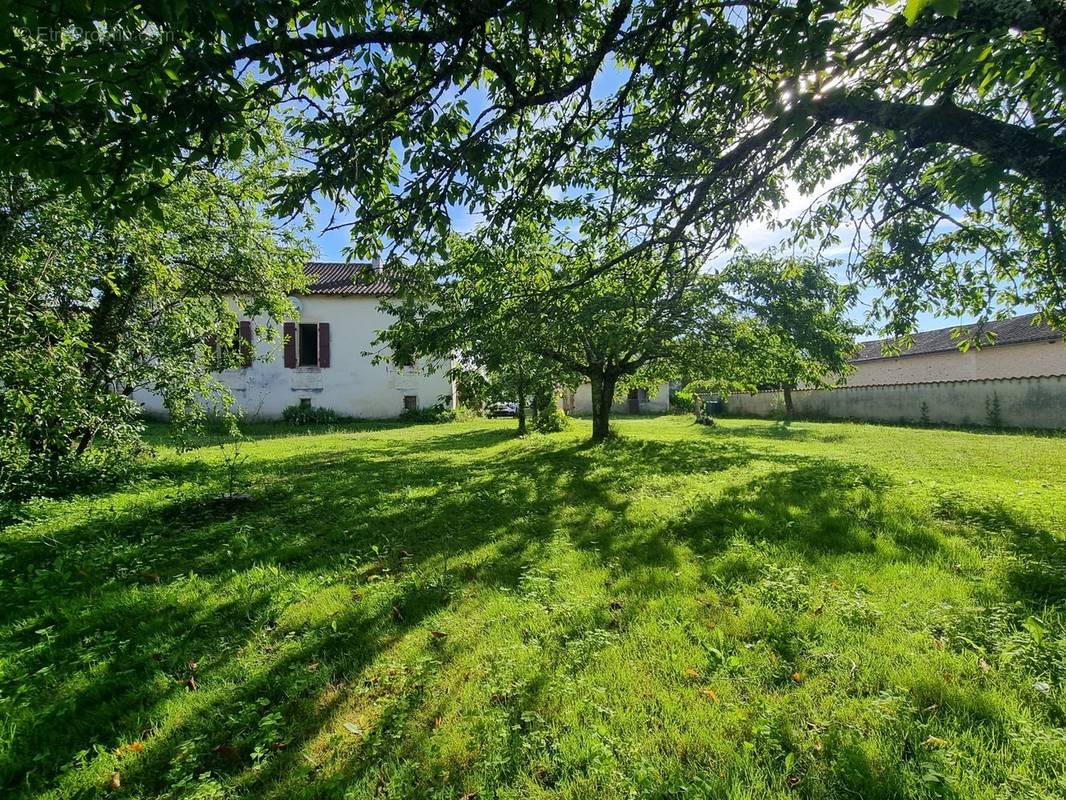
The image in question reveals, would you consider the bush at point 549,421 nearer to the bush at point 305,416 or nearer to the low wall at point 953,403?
the bush at point 305,416

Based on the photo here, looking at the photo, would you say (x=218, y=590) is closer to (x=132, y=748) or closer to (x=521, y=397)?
(x=132, y=748)

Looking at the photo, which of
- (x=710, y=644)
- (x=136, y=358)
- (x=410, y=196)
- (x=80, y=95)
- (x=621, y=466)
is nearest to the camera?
(x=80, y=95)

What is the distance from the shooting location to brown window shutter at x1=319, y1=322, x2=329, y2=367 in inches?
786

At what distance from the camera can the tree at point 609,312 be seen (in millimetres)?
5508

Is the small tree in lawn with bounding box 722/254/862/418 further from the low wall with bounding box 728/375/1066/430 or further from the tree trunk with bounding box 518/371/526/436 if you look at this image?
the low wall with bounding box 728/375/1066/430

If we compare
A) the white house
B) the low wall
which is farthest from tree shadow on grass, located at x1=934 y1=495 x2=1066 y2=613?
the white house

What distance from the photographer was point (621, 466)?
8.49 metres

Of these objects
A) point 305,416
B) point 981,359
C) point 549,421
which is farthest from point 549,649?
point 981,359

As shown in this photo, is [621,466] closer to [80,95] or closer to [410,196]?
[410,196]

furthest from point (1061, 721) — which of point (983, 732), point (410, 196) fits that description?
point (410, 196)

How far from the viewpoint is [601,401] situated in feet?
38.9

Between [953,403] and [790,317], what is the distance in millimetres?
12112

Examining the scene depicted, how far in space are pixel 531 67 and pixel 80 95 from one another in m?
2.79

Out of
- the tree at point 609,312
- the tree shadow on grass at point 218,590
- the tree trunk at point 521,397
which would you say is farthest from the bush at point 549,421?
the tree shadow on grass at point 218,590
